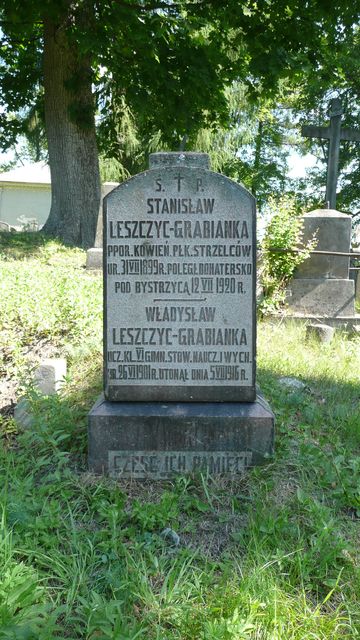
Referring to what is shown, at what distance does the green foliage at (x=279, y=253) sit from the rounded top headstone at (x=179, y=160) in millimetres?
4545

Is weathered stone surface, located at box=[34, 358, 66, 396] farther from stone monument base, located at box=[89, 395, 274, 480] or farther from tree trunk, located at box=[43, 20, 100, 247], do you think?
tree trunk, located at box=[43, 20, 100, 247]

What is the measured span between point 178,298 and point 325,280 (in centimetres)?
511

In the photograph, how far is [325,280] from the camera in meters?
8.25

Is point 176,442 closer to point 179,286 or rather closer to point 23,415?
point 179,286

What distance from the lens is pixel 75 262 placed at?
31.4ft

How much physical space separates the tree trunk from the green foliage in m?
4.13

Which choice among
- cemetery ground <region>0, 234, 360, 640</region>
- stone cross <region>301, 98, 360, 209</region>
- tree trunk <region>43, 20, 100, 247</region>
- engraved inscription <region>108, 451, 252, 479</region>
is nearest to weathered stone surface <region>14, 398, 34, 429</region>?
cemetery ground <region>0, 234, 360, 640</region>

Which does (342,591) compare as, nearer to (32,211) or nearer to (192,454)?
(192,454)

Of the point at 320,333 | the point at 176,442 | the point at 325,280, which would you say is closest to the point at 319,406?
the point at 176,442

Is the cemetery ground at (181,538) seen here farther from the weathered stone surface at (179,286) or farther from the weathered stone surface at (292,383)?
the weathered stone surface at (179,286)

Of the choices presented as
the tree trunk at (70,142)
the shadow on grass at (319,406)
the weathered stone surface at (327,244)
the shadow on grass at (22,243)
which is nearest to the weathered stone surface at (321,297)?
the weathered stone surface at (327,244)

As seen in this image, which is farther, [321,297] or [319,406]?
[321,297]

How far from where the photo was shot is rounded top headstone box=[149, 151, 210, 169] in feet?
11.6

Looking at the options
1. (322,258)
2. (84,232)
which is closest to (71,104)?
(84,232)
